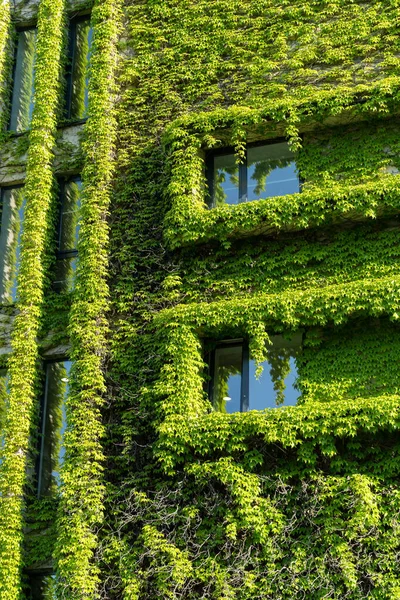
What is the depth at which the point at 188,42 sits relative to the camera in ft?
64.4

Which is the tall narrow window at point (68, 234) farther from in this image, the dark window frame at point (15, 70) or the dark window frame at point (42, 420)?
the dark window frame at point (15, 70)

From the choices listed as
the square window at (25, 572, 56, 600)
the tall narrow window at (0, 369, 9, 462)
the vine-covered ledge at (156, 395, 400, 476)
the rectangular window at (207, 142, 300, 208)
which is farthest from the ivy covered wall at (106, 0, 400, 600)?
the tall narrow window at (0, 369, 9, 462)

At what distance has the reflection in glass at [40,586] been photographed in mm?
15852

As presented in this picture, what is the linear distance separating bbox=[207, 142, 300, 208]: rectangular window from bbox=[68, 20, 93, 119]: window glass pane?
399cm

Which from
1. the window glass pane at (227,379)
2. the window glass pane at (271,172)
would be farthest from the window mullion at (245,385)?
the window glass pane at (271,172)

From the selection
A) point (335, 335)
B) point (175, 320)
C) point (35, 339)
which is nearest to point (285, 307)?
point (335, 335)

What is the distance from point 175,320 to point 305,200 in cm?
338

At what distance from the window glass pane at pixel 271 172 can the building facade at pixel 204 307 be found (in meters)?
0.05

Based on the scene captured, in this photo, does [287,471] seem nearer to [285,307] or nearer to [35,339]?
[285,307]

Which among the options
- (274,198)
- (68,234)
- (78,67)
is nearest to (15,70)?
(78,67)

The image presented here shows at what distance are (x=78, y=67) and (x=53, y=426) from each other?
30.4 feet

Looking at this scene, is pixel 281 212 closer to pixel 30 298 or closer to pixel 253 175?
pixel 253 175

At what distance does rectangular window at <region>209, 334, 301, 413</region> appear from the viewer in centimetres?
1545

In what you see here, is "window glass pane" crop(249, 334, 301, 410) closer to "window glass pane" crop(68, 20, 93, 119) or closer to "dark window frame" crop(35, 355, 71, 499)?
"dark window frame" crop(35, 355, 71, 499)
